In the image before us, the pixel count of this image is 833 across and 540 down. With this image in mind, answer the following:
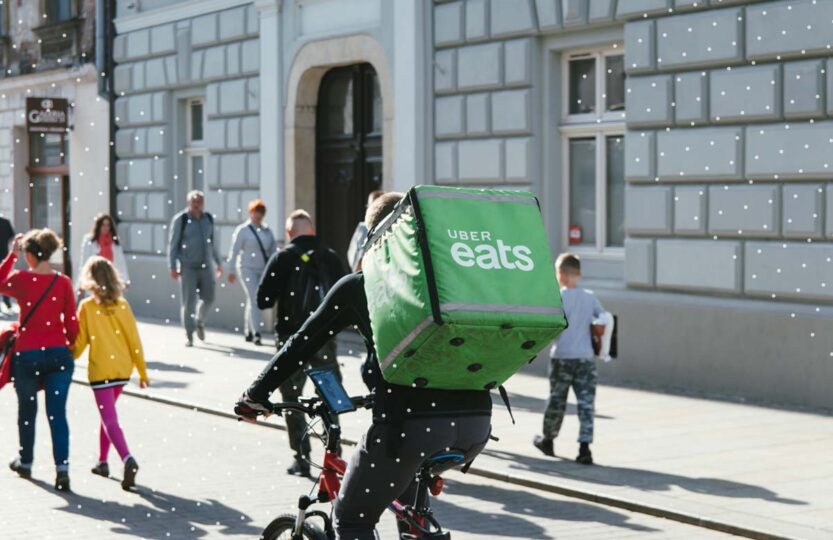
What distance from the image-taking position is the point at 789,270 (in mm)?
13133

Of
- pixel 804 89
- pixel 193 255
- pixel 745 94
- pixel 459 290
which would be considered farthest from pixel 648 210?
pixel 459 290

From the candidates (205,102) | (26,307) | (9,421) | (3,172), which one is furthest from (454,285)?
(3,172)

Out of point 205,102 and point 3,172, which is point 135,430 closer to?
point 205,102

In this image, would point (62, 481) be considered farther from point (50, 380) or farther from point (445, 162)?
point (445, 162)

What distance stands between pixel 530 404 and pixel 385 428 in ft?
28.4

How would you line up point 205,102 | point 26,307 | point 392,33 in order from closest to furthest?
point 26,307, point 392,33, point 205,102

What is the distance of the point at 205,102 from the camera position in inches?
903

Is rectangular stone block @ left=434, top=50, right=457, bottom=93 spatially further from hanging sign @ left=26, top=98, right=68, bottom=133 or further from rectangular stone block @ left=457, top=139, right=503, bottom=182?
hanging sign @ left=26, top=98, right=68, bottom=133

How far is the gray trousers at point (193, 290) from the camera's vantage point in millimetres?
18828

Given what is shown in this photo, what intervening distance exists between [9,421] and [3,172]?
18.5 meters

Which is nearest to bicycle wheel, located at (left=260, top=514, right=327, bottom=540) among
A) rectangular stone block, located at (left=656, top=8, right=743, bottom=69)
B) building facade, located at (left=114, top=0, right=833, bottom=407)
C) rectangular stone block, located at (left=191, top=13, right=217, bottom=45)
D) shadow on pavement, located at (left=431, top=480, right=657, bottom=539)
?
shadow on pavement, located at (left=431, top=480, right=657, bottom=539)

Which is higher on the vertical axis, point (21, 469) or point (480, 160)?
point (480, 160)

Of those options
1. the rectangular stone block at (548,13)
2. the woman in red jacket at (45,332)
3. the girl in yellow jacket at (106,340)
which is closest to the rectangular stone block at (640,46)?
the rectangular stone block at (548,13)

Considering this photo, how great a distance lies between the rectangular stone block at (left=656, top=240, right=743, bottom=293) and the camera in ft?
45.0
